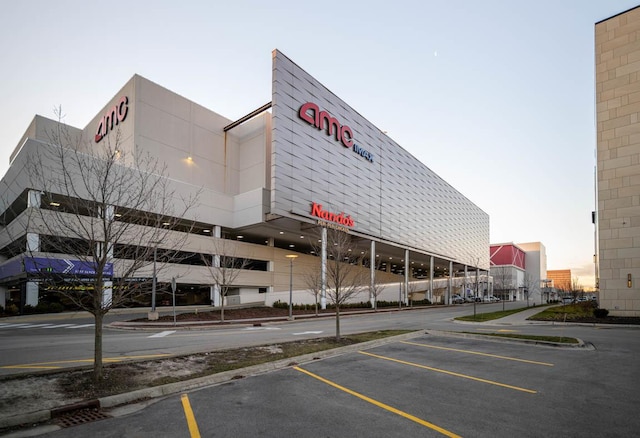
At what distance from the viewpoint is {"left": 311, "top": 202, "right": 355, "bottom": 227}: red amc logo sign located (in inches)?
1740

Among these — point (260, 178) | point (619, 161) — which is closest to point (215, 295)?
point (260, 178)

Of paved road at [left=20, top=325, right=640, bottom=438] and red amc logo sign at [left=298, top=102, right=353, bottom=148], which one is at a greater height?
red amc logo sign at [left=298, top=102, right=353, bottom=148]

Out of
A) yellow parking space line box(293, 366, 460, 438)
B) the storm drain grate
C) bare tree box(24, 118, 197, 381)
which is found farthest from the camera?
bare tree box(24, 118, 197, 381)

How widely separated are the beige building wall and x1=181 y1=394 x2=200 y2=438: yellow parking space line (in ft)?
102

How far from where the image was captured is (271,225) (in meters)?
44.9

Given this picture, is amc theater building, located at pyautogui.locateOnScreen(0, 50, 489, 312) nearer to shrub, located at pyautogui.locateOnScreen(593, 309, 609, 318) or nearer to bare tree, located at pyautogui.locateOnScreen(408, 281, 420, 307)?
bare tree, located at pyautogui.locateOnScreen(408, 281, 420, 307)

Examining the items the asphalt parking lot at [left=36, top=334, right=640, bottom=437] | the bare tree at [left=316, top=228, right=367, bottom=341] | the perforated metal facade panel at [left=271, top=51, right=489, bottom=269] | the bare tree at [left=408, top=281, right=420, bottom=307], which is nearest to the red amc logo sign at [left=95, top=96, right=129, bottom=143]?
the perforated metal facade panel at [left=271, top=51, right=489, bottom=269]

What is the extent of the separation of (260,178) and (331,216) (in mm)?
10775

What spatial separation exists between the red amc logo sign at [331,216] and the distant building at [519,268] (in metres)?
81.4

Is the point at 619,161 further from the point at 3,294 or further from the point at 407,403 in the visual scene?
the point at 3,294

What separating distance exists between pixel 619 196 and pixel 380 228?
32.0 m

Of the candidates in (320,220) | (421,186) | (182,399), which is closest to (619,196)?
(320,220)

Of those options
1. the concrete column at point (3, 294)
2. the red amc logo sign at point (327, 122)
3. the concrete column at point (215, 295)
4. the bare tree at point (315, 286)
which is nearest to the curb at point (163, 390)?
the bare tree at point (315, 286)

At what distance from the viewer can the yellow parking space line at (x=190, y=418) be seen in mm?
5985
